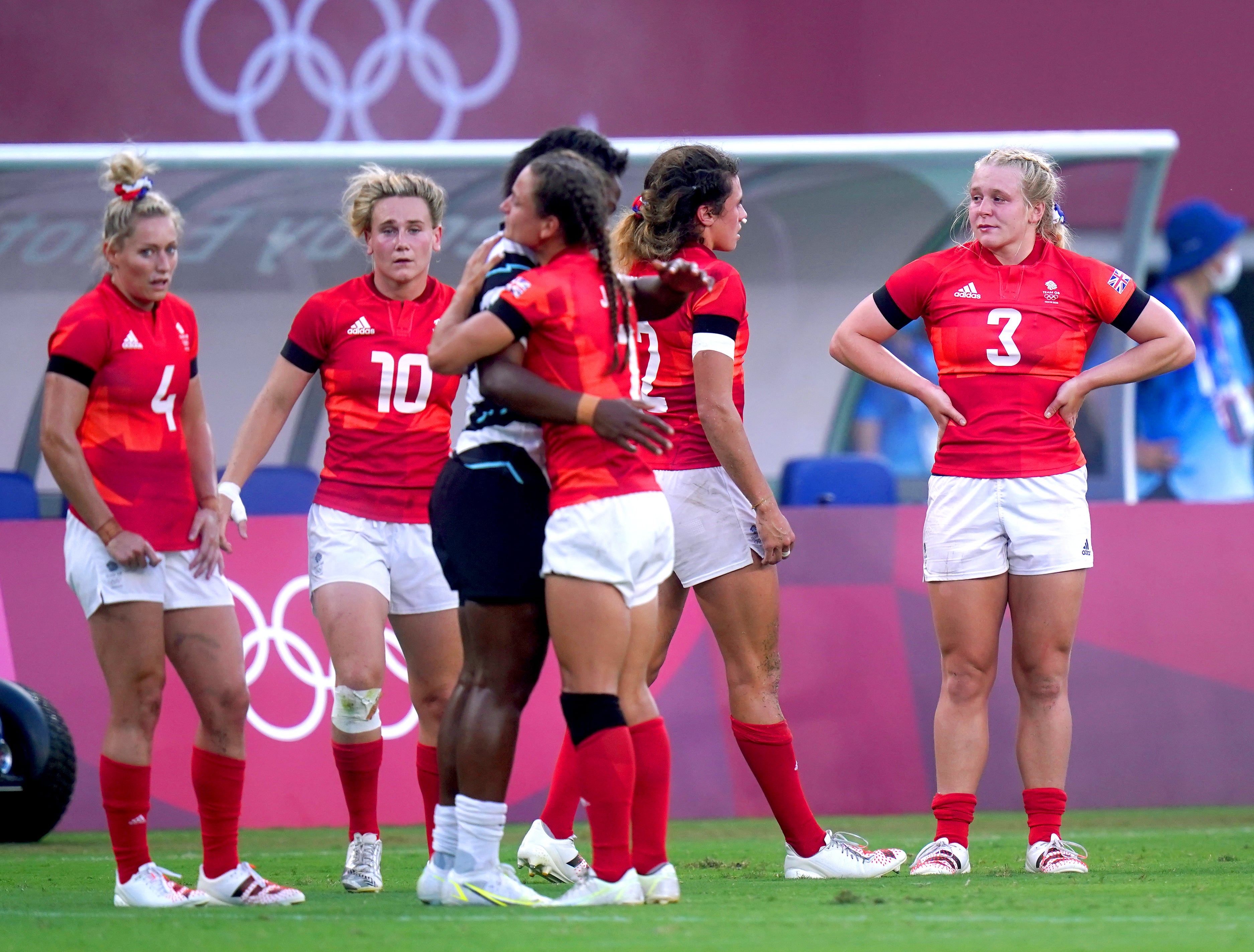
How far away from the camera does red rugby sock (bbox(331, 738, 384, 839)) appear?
203 inches

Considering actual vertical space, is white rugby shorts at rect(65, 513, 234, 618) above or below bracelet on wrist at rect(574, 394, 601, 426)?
below

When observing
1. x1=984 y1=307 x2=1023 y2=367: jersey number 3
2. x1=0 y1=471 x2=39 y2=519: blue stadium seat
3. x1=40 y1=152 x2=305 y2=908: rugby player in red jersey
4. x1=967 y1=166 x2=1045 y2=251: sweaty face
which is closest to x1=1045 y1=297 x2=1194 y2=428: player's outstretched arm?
x1=984 y1=307 x2=1023 y2=367: jersey number 3

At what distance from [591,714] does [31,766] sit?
3672 millimetres

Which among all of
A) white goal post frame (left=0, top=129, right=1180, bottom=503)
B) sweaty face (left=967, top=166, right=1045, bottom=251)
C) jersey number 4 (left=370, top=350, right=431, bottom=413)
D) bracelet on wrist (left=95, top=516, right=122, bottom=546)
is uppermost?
white goal post frame (left=0, top=129, right=1180, bottom=503)

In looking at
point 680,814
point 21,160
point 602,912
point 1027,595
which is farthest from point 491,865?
point 21,160

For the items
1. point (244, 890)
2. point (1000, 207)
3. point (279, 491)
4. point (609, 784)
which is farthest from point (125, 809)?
point (279, 491)

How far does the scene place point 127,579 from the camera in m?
4.55

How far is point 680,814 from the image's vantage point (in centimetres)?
743

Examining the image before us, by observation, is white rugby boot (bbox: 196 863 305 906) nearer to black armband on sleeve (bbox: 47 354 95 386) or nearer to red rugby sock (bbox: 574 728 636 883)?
red rugby sock (bbox: 574 728 636 883)

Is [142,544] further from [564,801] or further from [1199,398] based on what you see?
[1199,398]

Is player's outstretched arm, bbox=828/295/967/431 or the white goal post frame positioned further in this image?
the white goal post frame

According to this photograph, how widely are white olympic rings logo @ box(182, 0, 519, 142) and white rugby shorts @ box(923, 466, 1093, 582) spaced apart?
750cm

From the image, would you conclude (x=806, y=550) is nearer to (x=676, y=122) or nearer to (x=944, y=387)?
(x=944, y=387)

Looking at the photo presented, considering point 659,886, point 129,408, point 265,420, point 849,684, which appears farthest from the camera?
point 849,684
